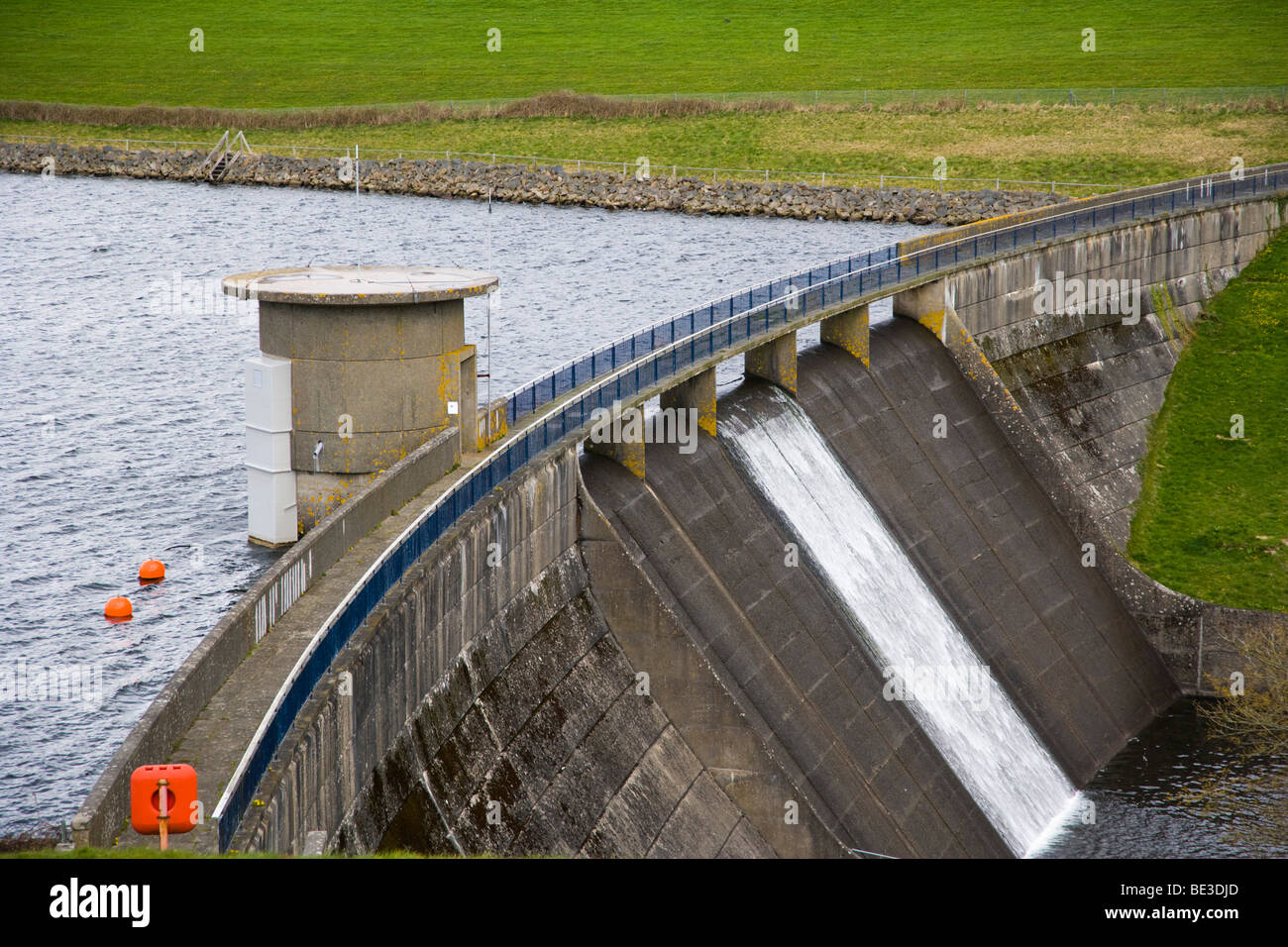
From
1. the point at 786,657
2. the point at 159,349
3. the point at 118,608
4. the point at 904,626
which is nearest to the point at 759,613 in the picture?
the point at 786,657

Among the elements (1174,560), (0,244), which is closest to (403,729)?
(1174,560)

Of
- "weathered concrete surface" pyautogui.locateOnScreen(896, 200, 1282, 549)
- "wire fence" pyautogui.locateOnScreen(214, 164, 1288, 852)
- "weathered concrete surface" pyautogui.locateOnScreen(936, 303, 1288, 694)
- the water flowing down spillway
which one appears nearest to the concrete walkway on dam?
"wire fence" pyautogui.locateOnScreen(214, 164, 1288, 852)

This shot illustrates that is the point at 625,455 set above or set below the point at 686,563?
above

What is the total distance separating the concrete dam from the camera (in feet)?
65.9

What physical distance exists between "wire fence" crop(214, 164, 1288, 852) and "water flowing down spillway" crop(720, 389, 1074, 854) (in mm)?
2295

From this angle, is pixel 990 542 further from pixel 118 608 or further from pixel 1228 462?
pixel 118 608

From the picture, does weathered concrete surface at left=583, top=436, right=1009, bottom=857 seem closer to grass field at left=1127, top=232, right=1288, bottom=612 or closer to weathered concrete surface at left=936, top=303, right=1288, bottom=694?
weathered concrete surface at left=936, top=303, right=1288, bottom=694

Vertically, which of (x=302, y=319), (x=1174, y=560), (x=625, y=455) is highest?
(x=302, y=319)

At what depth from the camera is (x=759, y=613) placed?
3141cm

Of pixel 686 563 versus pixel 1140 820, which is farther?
pixel 1140 820

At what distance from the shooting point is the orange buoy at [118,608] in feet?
105
